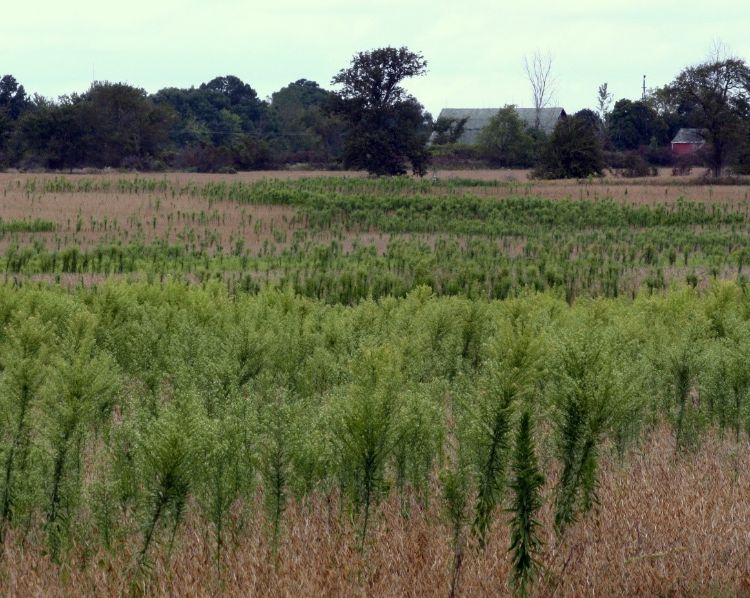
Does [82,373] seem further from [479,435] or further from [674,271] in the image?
[674,271]

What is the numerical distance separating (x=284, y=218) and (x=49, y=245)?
10.7 metres

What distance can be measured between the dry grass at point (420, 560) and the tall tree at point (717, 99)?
5465 centimetres

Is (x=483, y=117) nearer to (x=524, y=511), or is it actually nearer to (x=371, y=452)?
(x=371, y=452)

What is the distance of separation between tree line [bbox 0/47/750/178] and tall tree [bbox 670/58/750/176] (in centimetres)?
6

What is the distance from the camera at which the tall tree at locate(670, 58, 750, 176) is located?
5838cm

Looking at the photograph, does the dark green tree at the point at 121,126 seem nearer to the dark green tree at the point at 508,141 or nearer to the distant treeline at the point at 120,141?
the distant treeline at the point at 120,141

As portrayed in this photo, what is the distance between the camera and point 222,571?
5820 mm

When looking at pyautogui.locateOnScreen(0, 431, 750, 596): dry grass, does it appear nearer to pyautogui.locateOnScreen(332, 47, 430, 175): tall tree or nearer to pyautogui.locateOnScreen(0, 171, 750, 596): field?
pyautogui.locateOnScreen(0, 171, 750, 596): field

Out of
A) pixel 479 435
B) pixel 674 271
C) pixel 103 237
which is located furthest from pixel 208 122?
pixel 479 435

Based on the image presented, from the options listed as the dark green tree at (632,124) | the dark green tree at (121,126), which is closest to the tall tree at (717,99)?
the dark green tree at (632,124)

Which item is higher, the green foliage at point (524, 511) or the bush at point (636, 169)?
the green foliage at point (524, 511)

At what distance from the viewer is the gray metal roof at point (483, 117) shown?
307ft

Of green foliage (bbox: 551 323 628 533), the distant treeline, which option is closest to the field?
green foliage (bbox: 551 323 628 533)

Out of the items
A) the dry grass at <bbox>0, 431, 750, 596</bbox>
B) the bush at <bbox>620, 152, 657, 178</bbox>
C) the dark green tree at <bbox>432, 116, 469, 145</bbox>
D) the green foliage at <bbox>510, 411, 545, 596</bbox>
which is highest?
the dark green tree at <bbox>432, 116, 469, 145</bbox>
